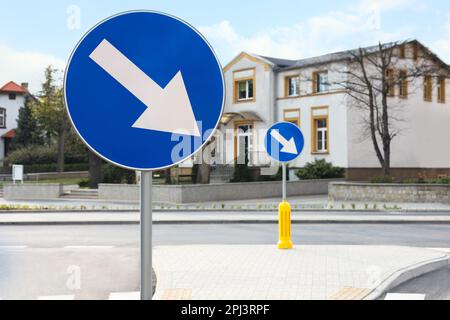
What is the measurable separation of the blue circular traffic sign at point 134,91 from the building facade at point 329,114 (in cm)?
3172

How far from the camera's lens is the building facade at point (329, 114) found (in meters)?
35.3

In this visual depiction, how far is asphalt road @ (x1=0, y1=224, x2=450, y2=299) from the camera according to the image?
7.45 metres

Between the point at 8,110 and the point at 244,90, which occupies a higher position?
the point at 8,110

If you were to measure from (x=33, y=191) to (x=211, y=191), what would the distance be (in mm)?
10488

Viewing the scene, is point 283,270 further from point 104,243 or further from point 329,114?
point 329,114

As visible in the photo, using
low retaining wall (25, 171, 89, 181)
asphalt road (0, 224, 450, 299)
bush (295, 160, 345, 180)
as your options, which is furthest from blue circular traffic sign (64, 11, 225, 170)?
low retaining wall (25, 171, 89, 181)

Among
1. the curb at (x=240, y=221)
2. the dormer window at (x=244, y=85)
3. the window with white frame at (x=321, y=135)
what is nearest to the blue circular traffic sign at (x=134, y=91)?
the curb at (x=240, y=221)

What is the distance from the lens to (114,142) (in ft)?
8.00

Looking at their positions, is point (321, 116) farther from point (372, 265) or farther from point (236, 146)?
point (372, 265)

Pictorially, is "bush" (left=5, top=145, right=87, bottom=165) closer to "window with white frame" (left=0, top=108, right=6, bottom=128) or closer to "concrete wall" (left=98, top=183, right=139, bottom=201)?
"window with white frame" (left=0, top=108, right=6, bottom=128)

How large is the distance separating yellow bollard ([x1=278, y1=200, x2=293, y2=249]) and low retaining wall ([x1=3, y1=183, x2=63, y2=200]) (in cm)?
2227

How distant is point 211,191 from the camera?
26438mm

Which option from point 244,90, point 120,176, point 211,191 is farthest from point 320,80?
point 120,176
